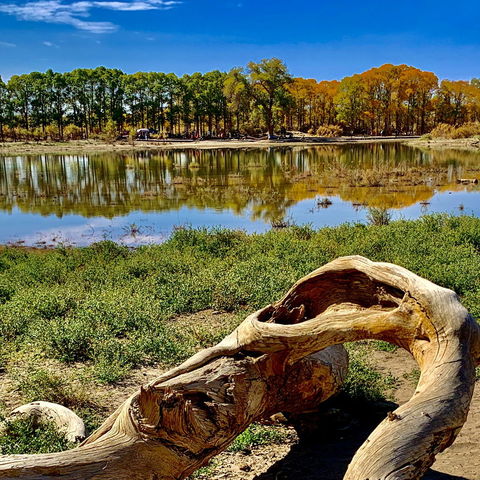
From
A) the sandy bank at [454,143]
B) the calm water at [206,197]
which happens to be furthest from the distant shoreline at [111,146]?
the calm water at [206,197]

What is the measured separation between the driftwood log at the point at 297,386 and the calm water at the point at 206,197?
12.6m

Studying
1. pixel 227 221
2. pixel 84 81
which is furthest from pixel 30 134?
pixel 227 221

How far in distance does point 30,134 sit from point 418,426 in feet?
289

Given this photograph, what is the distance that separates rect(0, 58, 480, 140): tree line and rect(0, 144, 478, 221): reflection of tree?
47.0 m

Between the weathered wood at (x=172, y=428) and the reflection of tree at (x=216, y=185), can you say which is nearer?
the weathered wood at (x=172, y=428)

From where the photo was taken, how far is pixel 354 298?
4.93 meters

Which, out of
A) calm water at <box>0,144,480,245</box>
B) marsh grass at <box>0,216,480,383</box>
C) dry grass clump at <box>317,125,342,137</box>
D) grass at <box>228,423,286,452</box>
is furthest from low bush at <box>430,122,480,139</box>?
grass at <box>228,423,286,452</box>

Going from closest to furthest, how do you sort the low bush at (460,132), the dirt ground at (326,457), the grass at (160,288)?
the dirt ground at (326,457)
the grass at (160,288)
the low bush at (460,132)

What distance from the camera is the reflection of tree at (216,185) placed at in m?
24.5

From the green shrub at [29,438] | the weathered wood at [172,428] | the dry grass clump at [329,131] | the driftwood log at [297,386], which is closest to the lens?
the driftwood log at [297,386]

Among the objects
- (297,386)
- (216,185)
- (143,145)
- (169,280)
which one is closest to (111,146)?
(143,145)

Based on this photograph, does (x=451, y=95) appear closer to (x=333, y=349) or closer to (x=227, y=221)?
(x=227, y=221)

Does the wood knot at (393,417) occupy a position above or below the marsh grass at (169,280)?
above

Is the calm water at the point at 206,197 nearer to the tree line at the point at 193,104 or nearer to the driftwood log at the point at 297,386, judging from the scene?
the driftwood log at the point at 297,386
